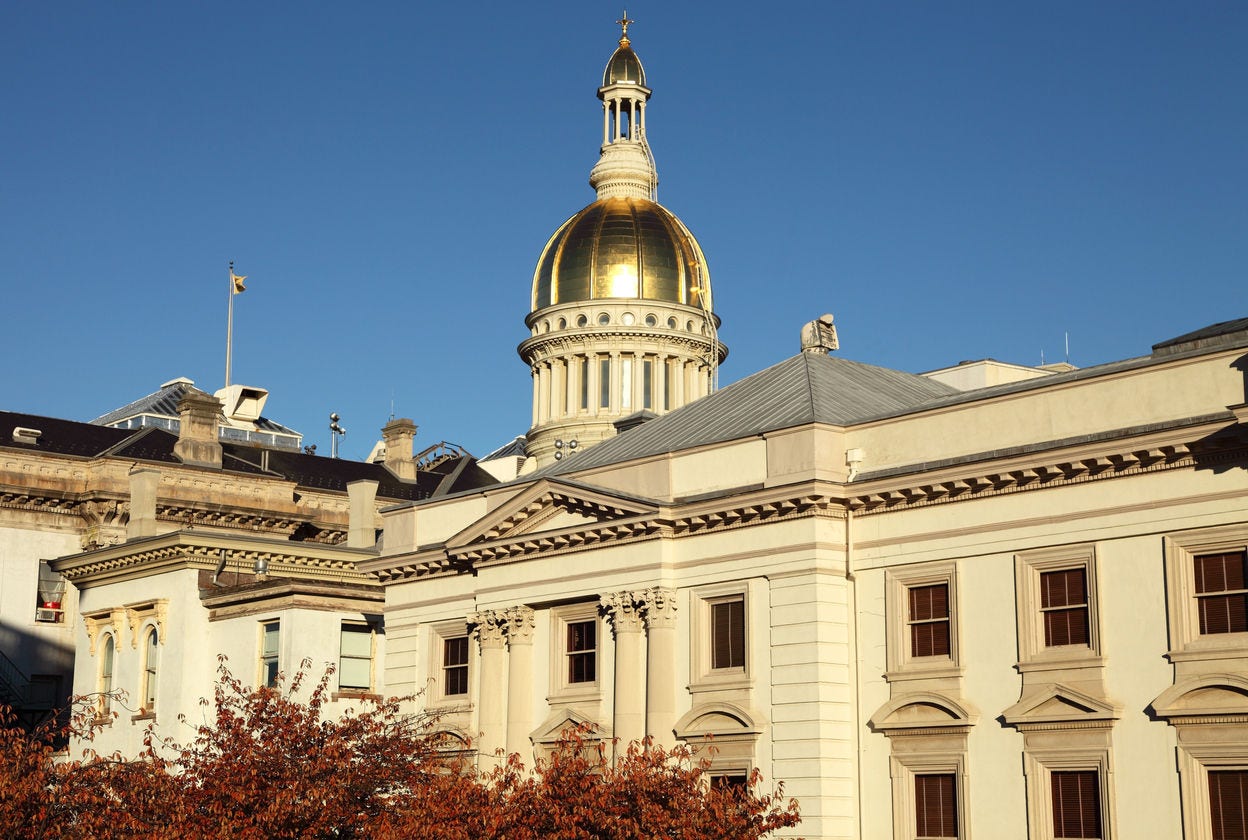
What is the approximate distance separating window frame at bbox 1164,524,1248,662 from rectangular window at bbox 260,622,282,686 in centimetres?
2596

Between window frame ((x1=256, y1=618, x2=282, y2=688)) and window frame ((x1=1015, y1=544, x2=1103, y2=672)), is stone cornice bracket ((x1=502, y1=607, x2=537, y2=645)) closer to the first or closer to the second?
window frame ((x1=256, y1=618, x2=282, y2=688))

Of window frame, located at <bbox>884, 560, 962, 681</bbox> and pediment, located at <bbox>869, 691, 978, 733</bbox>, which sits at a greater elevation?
window frame, located at <bbox>884, 560, 962, 681</bbox>

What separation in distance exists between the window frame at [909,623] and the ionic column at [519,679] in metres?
9.98

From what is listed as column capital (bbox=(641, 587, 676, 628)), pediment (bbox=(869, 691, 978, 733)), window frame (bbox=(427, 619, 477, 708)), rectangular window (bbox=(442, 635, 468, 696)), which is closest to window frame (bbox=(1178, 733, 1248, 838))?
pediment (bbox=(869, 691, 978, 733))

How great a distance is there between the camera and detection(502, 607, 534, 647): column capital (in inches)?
1741

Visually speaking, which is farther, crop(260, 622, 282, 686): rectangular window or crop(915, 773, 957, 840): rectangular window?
crop(260, 622, 282, 686): rectangular window

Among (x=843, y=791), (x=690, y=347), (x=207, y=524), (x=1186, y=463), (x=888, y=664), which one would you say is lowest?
(x=843, y=791)

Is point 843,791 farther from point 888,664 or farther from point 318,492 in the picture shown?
point 318,492

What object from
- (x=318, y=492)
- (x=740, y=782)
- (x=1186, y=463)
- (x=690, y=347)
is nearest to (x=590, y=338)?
(x=690, y=347)

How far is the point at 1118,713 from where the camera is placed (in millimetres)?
33469

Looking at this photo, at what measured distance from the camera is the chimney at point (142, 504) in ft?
201

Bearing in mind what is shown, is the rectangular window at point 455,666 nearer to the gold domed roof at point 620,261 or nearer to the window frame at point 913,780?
the window frame at point 913,780

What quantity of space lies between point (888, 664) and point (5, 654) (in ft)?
119

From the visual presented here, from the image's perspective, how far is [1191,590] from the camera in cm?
3316
